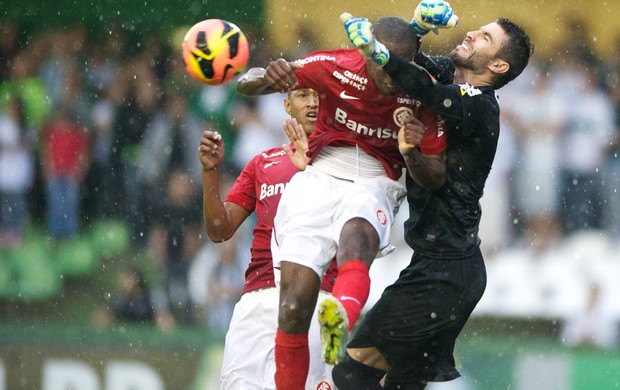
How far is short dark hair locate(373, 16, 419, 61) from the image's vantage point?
6.41 metres

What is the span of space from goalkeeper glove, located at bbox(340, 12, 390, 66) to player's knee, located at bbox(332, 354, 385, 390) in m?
1.67

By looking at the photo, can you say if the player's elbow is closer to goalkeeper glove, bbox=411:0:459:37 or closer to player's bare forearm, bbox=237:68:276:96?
player's bare forearm, bbox=237:68:276:96

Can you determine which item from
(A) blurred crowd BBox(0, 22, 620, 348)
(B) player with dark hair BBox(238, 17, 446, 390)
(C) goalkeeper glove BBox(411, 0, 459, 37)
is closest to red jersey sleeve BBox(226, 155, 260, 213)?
(B) player with dark hair BBox(238, 17, 446, 390)

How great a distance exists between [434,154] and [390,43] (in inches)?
23.7

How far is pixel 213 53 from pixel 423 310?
1.70m

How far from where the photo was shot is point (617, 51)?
39.6ft

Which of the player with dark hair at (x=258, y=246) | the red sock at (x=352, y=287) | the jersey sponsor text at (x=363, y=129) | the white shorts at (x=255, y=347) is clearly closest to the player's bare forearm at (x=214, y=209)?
the player with dark hair at (x=258, y=246)

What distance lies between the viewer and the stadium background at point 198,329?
10.4 meters

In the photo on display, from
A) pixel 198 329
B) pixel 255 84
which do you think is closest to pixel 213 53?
pixel 255 84

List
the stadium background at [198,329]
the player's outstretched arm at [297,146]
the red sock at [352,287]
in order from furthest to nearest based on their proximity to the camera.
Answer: the stadium background at [198,329]
the player's outstretched arm at [297,146]
the red sock at [352,287]

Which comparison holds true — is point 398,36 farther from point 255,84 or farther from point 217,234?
point 217,234

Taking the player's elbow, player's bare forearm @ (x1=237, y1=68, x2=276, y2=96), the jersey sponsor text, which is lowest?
the player's elbow

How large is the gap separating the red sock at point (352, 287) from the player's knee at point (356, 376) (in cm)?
70

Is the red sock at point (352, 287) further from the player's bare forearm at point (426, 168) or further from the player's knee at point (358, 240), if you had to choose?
the player's bare forearm at point (426, 168)
